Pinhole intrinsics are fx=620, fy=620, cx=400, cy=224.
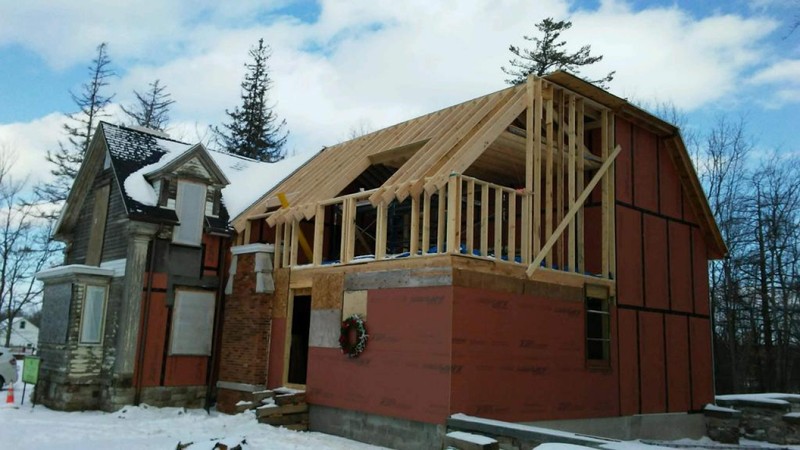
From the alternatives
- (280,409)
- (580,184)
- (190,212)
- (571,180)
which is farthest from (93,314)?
(580,184)

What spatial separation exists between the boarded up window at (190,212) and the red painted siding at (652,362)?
35.3 feet

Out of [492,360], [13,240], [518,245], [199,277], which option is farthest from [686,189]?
[13,240]

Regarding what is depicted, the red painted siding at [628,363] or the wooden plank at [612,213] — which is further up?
the wooden plank at [612,213]

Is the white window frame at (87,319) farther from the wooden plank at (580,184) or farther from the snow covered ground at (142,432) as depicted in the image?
the wooden plank at (580,184)

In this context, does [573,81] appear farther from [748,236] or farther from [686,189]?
[748,236]

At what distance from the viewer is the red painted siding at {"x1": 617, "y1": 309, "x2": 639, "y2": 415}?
42.9 feet

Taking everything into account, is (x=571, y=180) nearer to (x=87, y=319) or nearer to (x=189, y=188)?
(x=189, y=188)

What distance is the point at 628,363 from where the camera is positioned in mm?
13312

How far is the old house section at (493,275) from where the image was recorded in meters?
10.5

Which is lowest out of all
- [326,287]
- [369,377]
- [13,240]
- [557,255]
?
[369,377]

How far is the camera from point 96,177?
54.3 ft

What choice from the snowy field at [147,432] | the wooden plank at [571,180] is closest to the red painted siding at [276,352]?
the snowy field at [147,432]

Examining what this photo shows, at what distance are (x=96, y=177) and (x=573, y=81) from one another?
12.4m

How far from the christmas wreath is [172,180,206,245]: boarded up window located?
5.60m
